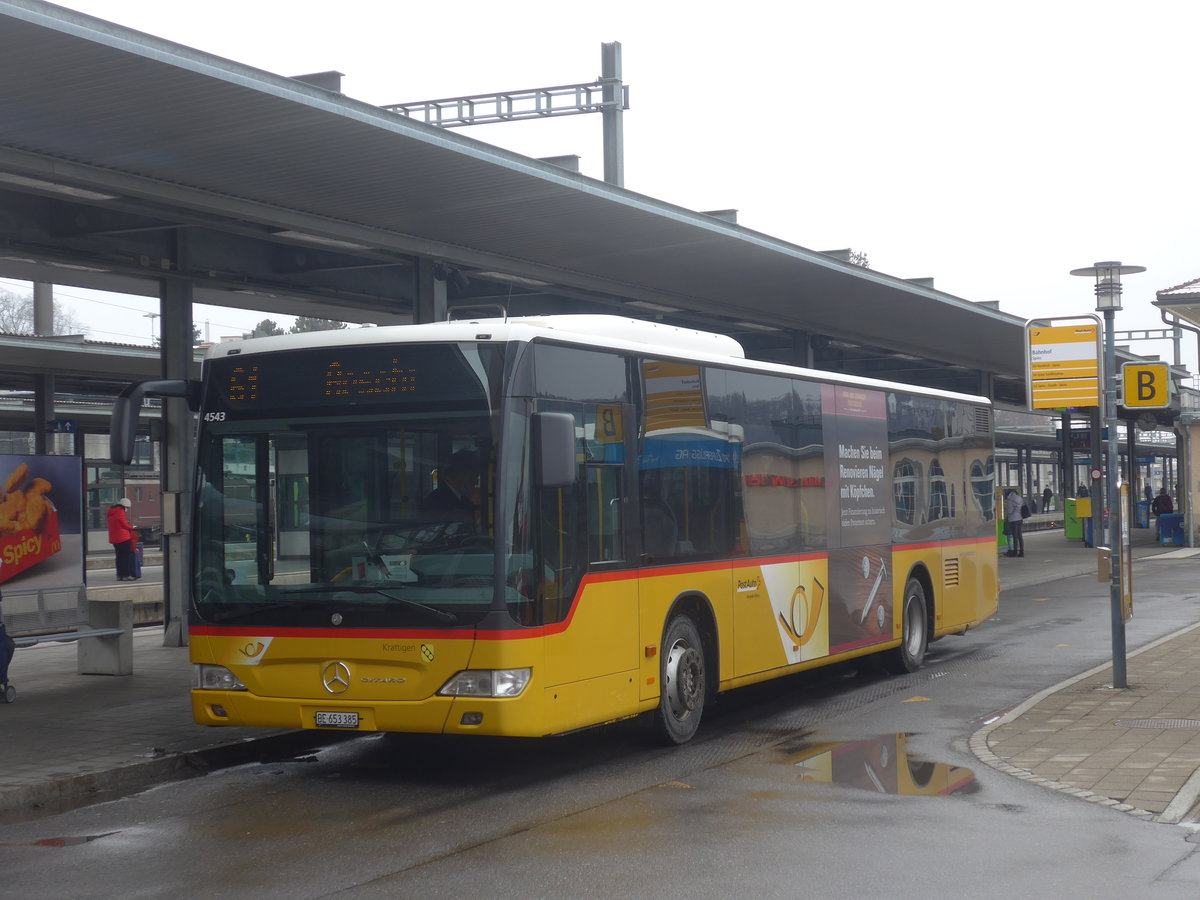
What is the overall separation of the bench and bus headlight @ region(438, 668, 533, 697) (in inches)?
215

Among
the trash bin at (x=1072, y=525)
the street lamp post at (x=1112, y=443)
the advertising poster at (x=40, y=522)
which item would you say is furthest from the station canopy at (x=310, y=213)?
the trash bin at (x=1072, y=525)

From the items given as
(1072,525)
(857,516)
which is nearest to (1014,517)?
(1072,525)

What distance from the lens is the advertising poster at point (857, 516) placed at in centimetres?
1290

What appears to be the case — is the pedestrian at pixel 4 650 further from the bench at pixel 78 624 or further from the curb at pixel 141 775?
the curb at pixel 141 775

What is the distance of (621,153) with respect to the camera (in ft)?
72.7

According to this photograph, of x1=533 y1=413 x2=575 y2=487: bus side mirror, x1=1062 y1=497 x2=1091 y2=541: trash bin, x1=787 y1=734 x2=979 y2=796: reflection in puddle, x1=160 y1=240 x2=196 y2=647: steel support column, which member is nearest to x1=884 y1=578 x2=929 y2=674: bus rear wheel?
x1=787 y1=734 x2=979 y2=796: reflection in puddle

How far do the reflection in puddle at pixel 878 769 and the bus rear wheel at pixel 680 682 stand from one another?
32.9 inches

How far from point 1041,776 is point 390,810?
3818mm

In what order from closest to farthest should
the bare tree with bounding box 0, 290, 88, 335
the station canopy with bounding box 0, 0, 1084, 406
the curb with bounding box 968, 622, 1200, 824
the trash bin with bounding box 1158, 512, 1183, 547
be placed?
the curb with bounding box 968, 622, 1200, 824 → the station canopy with bounding box 0, 0, 1084, 406 → the trash bin with bounding box 1158, 512, 1183, 547 → the bare tree with bounding box 0, 290, 88, 335

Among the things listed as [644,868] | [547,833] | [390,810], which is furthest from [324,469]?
[644,868]

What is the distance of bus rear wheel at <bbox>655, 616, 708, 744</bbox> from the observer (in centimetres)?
998

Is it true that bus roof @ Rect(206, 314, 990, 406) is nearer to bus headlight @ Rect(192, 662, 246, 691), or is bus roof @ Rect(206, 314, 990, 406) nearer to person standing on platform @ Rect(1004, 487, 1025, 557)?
bus headlight @ Rect(192, 662, 246, 691)

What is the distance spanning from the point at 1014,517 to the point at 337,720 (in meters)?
29.7

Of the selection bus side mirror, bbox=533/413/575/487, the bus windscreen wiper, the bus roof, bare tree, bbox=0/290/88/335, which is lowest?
the bus windscreen wiper
